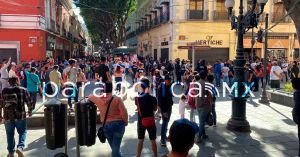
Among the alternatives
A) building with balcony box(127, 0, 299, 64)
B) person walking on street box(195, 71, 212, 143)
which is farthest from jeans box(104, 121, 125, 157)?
building with balcony box(127, 0, 299, 64)

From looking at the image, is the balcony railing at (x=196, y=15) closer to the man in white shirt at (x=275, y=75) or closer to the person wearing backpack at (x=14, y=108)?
the man in white shirt at (x=275, y=75)

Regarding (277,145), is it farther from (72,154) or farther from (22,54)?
(22,54)

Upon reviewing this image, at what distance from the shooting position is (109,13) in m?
39.2

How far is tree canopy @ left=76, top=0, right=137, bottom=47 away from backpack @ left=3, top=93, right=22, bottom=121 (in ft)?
89.3

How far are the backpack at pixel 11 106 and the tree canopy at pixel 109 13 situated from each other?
2721 cm

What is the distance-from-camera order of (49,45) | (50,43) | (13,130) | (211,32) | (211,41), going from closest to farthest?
(13,130)
(49,45)
(50,43)
(211,32)
(211,41)

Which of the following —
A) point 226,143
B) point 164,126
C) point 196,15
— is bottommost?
point 226,143

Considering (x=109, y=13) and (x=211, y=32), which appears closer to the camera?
(x=211, y=32)

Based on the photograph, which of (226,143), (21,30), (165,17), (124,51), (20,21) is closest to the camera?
(226,143)

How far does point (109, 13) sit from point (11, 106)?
3427 cm

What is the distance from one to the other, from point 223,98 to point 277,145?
7.11 meters

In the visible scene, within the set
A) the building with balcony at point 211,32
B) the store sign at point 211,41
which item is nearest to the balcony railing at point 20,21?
the building with balcony at point 211,32

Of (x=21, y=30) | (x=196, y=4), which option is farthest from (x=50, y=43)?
(x=196, y=4)

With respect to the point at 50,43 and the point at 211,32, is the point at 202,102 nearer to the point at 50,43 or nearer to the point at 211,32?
the point at 50,43
